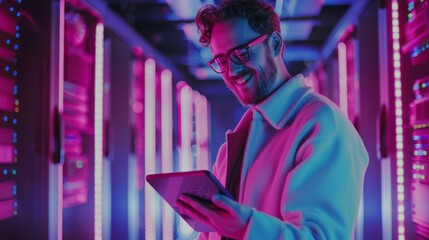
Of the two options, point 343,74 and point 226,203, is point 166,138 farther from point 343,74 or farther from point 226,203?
point 226,203

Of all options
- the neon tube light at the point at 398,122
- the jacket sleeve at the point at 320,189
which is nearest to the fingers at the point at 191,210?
the jacket sleeve at the point at 320,189

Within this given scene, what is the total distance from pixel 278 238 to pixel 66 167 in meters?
1.92

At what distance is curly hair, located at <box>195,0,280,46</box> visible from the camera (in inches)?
46.0

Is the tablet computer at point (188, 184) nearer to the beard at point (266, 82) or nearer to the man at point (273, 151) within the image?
the man at point (273, 151)

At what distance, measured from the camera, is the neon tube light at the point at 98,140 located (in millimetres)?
3039

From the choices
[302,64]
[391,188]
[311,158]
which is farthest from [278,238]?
[302,64]

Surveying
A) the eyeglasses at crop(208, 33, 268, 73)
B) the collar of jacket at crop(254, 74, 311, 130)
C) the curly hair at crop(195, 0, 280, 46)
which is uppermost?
the curly hair at crop(195, 0, 280, 46)

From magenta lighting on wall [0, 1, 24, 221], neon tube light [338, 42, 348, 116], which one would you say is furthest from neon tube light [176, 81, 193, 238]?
magenta lighting on wall [0, 1, 24, 221]

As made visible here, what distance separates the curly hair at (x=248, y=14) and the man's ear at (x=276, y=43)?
0.01 metres

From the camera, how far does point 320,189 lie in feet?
3.13

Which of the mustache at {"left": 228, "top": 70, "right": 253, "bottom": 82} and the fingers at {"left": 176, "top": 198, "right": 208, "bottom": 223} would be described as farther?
the mustache at {"left": 228, "top": 70, "right": 253, "bottom": 82}

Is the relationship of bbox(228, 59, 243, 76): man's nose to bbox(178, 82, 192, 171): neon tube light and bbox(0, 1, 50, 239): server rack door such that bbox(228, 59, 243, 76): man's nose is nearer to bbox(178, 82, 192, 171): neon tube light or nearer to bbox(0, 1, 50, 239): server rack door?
bbox(0, 1, 50, 239): server rack door

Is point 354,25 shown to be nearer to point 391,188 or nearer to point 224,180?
point 391,188

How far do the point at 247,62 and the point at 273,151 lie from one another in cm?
21
